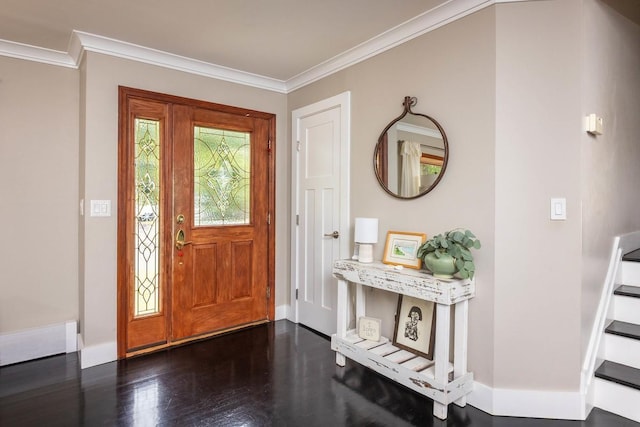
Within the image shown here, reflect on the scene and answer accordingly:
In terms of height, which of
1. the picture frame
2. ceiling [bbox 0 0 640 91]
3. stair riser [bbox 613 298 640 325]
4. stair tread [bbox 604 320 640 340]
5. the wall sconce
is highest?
ceiling [bbox 0 0 640 91]

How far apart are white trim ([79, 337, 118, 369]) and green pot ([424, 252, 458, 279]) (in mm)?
Result: 2484

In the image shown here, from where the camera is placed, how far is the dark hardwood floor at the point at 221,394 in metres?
2.06

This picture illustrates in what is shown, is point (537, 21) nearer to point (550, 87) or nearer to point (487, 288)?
point (550, 87)

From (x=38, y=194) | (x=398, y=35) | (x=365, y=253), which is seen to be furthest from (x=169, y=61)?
(x=365, y=253)

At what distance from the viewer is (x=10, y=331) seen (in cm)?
286

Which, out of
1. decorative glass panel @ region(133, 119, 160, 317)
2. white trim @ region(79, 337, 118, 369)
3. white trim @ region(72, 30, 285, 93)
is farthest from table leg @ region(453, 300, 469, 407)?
white trim @ region(72, 30, 285, 93)

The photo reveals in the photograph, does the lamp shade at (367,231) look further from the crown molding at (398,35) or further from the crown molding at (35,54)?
the crown molding at (35,54)

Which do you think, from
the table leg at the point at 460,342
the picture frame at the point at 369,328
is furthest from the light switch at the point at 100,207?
the table leg at the point at 460,342

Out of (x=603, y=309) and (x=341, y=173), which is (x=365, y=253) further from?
(x=603, y=309)

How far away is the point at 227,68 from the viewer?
337 centimetres

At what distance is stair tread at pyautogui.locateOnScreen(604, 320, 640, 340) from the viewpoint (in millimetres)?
2209

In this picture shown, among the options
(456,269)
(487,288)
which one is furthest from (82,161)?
(487,288)

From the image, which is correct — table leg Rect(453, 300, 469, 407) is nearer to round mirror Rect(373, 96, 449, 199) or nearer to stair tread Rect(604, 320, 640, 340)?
round mirror Rect(373, 96, 449, 199)

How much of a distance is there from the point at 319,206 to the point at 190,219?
1165 millimetres
